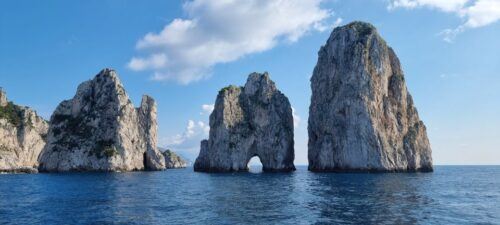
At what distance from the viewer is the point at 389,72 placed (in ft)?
465

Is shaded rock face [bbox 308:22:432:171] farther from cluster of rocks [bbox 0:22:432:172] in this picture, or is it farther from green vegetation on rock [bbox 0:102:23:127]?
green vegetation on rock [bbox 0:102:23:127]

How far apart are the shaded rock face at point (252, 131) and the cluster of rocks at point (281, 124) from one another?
0.34 m

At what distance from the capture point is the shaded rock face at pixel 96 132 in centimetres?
13938

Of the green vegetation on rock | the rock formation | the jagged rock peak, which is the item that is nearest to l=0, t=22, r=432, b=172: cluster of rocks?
the rock formation

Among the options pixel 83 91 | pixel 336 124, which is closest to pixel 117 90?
pixel 83 91

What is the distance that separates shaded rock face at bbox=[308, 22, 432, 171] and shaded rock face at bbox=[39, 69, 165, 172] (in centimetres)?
6447

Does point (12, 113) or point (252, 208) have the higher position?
point (12, 113)

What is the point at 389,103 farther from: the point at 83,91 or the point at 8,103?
the point at 8,103

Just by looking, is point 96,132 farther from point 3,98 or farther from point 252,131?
point 252,131

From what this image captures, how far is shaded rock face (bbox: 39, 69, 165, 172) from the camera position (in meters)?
139

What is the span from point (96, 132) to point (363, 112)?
88440 millimetres

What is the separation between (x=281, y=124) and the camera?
14838 cm

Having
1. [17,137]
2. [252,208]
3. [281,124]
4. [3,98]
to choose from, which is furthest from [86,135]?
[252,208]

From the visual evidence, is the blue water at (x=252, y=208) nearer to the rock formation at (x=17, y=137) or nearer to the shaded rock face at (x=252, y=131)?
the shaded rock face at (x=252, y=131)
